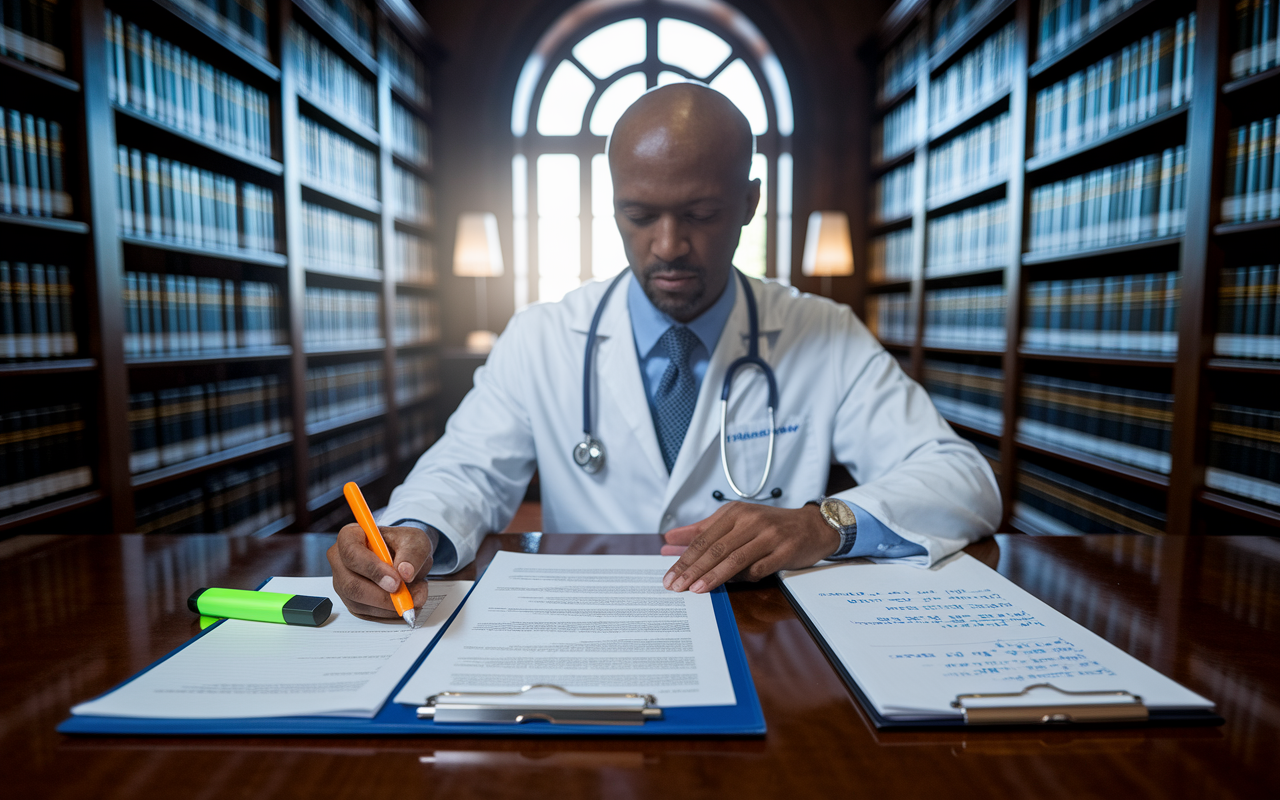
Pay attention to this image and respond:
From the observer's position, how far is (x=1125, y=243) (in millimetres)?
2164

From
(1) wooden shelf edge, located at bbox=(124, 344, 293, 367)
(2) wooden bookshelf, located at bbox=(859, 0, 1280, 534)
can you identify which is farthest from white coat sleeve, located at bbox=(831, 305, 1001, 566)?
(1) wooden shelf edge, located at bbox=(124, 344, 293, 367)

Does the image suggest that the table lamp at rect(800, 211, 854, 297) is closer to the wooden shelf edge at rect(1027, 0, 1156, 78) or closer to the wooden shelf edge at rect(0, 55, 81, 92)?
the wooden shelf edge at rect(1027, 0, 1156, 78)

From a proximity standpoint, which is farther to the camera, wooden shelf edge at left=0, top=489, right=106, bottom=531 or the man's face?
wooden shelf edge at left=0, top=489, right=106, bottom=531

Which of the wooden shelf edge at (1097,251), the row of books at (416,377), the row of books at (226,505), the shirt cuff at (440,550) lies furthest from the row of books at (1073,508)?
the row of books at (416,377)

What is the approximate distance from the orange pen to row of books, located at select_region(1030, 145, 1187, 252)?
2.22 metres

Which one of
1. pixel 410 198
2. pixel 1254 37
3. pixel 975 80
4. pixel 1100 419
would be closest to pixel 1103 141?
pixel 1254 37

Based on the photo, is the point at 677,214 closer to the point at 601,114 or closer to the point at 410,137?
the point at 410,137

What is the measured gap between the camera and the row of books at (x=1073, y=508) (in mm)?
2203

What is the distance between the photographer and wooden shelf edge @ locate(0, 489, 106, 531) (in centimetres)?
161

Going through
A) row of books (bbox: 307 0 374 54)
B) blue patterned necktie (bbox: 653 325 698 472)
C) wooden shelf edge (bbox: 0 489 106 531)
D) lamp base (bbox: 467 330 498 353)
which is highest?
row of books (bbox: 307 0 374 54)

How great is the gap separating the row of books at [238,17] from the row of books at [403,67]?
110cm

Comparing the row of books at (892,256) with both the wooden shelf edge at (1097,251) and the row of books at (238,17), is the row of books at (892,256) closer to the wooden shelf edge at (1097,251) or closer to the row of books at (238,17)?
the wooden shelf edge at (1097,251)

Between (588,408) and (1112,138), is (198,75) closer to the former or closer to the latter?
(588,408)

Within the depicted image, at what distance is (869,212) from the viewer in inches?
182
